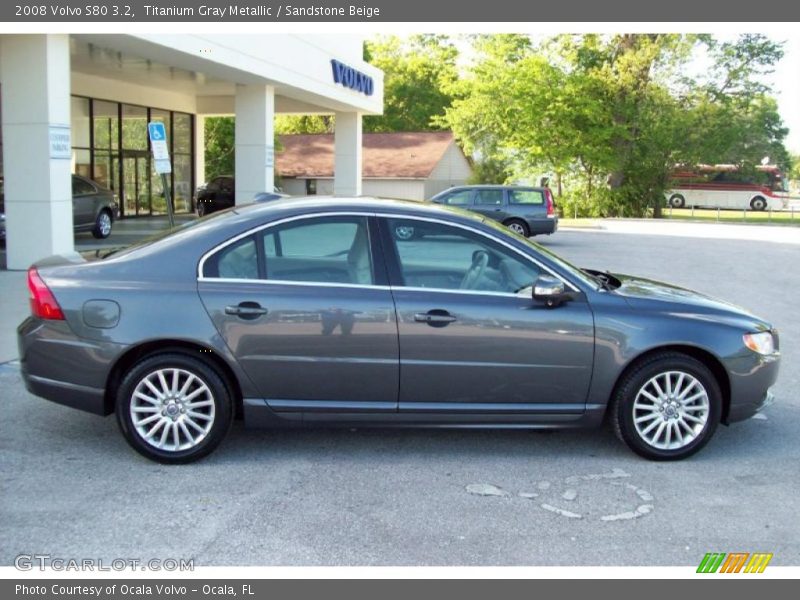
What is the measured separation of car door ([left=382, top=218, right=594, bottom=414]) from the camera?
5070 millimetres

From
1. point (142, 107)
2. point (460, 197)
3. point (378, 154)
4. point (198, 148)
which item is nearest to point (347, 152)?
point (198, 148)

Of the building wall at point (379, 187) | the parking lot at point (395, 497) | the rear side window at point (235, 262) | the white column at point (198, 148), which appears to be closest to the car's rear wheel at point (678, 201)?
the building wall at point (379, 187)

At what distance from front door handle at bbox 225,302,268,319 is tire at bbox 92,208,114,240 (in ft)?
50.7

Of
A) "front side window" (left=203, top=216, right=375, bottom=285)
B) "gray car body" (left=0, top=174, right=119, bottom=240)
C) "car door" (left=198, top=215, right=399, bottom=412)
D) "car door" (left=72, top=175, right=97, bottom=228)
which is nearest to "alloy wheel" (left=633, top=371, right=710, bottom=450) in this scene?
"car door" (left=198, top=215, right=399, bottom=412)

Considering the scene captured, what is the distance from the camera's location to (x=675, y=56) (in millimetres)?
42281

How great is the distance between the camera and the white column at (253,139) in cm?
2106

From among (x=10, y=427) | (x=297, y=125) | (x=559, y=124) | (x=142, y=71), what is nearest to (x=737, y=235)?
(x=559, y=124)

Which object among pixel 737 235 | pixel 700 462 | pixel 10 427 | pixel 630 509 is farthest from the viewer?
pixel 737 235

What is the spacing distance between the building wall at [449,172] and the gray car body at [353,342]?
39.8 metres

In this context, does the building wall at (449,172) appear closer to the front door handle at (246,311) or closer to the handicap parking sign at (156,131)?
the handicap parking sign at (156,131)

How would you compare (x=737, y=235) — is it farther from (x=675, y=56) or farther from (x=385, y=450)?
(x=385, y=450)

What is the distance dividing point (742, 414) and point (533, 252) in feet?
5.70

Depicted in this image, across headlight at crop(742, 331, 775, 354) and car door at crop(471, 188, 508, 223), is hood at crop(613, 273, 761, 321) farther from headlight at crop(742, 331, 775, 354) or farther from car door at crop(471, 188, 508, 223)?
car door at crop(471, 188, 508, 223)

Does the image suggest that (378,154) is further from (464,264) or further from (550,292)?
(550,292)
